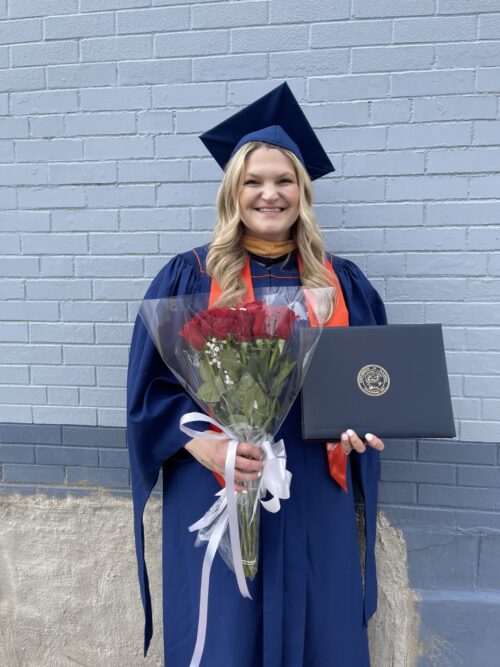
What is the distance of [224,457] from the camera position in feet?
5.10

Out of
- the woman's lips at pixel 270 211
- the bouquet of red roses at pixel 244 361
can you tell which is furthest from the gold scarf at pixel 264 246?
the bouquet of red roses at pixel 244 361

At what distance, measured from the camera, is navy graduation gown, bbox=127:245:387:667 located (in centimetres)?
175

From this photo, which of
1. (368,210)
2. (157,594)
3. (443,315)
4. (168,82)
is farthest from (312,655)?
(168,82)

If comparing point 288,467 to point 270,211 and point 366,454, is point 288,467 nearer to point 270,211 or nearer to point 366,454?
point 366,454

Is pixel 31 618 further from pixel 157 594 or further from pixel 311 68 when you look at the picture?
pixel 311 68

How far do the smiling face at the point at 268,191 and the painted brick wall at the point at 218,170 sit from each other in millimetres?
445

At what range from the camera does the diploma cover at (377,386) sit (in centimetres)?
149

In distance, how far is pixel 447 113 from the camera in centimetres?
211

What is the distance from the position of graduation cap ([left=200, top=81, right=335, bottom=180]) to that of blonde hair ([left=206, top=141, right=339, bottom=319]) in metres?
0.04

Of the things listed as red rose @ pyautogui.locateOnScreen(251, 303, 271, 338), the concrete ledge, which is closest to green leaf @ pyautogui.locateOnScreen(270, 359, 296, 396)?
red rose @ pyautogui.locateOnScreen(251, 303, 271, 338)

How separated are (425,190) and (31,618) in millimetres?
2641

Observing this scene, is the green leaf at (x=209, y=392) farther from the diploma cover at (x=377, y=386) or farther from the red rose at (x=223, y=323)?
the diploma cover at (x=377, y=386)

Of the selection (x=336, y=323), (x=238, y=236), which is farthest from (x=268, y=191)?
(x=336, y=323)

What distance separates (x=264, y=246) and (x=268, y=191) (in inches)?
7.6
